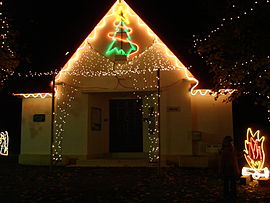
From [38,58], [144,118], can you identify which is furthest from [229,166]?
[38,58]

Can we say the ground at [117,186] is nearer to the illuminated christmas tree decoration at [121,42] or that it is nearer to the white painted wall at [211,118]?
the white painted wall at [211,118]

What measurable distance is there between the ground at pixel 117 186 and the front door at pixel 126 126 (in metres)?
2.41

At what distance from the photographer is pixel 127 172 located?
38.4 ft

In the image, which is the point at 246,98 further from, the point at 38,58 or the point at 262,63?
the point at 38,58

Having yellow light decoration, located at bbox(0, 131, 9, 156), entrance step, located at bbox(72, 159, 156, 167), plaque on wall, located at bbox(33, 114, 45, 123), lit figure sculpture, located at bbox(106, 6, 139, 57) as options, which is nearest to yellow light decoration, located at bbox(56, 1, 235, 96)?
lit figure sculpture, located at bbox(106, 6, 139, 57)

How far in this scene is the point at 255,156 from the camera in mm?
9961

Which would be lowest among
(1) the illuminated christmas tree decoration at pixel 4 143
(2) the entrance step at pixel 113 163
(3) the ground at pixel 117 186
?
(3) the ground at pixel 117 186

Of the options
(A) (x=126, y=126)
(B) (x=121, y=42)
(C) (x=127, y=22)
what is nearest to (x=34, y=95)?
(A) (x=126, y=126)

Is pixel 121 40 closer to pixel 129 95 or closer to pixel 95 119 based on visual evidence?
pixel 129 95

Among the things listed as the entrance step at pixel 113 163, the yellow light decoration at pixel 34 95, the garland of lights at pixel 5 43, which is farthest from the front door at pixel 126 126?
the garland of lights at pixel 5 43

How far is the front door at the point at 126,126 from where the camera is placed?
14680mm

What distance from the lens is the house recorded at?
13.4 m

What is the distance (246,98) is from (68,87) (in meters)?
7.88

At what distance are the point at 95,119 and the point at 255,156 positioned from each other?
255 inches
